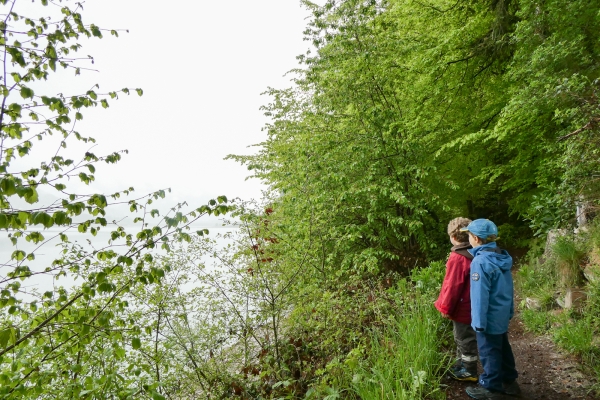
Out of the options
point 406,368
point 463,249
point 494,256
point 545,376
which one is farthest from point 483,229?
point 545,376

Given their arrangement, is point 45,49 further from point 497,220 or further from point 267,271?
point 497,220

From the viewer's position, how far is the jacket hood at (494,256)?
301 cm

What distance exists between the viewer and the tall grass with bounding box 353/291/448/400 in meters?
2.87

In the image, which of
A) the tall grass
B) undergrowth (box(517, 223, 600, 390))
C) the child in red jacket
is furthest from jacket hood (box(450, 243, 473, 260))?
undergrowth (box(517, 223, 600, 390))

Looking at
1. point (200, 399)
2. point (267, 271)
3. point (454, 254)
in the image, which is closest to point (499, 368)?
point (454, 254)

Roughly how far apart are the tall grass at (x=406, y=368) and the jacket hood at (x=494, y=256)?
1.04 m

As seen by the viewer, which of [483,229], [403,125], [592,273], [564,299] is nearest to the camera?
[483,229]

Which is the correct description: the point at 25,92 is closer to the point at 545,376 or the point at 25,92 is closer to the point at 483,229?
the point at 483,229

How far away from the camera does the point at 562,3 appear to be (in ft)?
15.9

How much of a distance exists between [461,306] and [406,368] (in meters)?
0.88

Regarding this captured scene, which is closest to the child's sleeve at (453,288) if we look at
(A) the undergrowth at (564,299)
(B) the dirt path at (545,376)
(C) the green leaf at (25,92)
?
(B) the dirt path at (545,376)

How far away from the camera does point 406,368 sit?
3043 millimetres

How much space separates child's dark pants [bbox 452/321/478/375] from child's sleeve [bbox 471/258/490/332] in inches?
19.9

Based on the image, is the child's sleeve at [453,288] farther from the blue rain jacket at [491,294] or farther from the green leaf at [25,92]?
the green leaf at [25,92]
